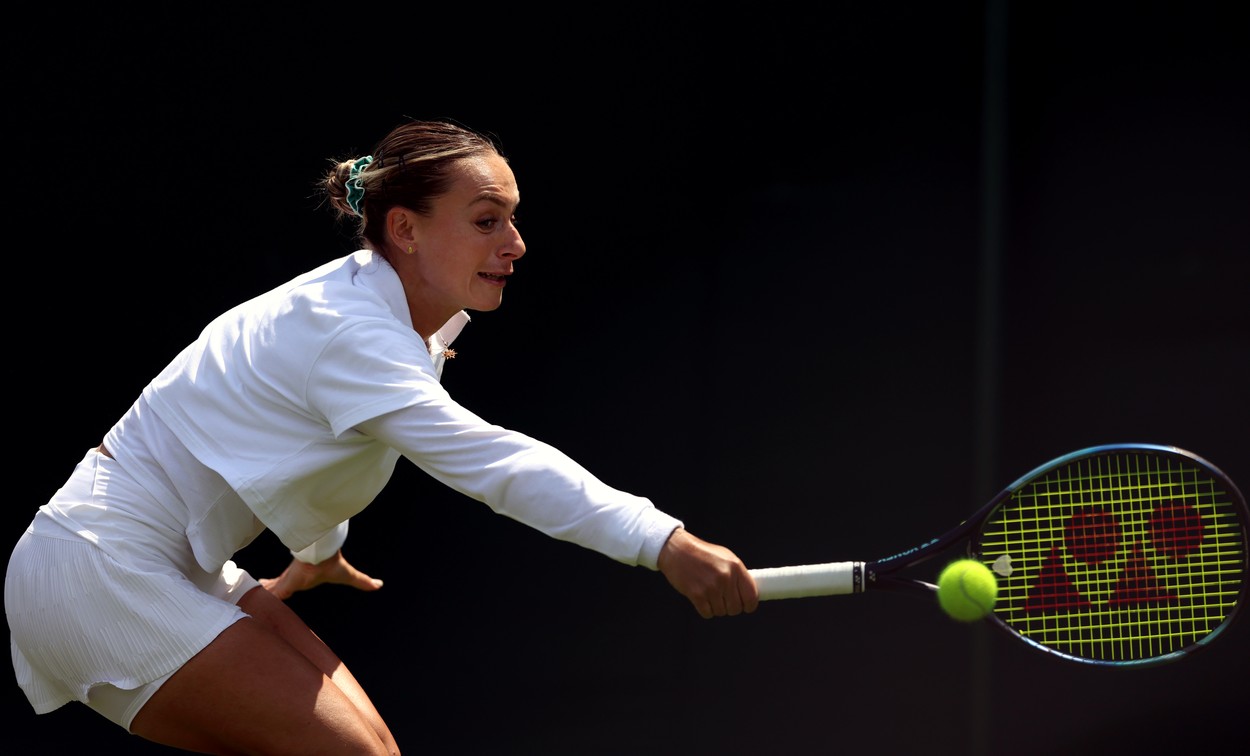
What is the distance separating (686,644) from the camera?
3.56m

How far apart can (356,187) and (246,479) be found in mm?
608

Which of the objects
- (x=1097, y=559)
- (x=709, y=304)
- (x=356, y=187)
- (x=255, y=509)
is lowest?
(x=1097, y=559)

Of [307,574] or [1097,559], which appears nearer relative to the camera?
[1097,559]

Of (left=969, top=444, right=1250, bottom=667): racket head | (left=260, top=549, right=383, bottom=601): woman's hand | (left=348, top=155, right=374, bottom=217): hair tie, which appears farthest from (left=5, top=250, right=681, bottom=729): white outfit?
(left=969, top=444, right=1250, bottom=667): racket head

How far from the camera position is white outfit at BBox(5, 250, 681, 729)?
2047 millimetres

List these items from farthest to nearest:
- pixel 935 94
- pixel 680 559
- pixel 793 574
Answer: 1. pixel 935 94
2. pixel 793 574
3. pixel 680 559

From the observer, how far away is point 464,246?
2.40 metres

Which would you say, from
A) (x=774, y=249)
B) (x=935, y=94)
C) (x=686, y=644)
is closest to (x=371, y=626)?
(x=686, y=644)

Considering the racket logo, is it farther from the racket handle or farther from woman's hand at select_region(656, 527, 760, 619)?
woman's hand at select_region(656, 527, 760, 619)

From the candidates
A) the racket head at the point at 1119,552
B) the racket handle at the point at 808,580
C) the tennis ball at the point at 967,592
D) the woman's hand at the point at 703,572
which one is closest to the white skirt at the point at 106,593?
the woman's hand at the point at 703,572

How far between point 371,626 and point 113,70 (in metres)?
1.44

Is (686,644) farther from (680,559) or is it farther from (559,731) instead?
(680,559)

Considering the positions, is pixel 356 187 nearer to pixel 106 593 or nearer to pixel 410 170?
pixel 410 170

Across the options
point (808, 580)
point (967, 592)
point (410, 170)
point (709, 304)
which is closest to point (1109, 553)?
point (967, 592)
